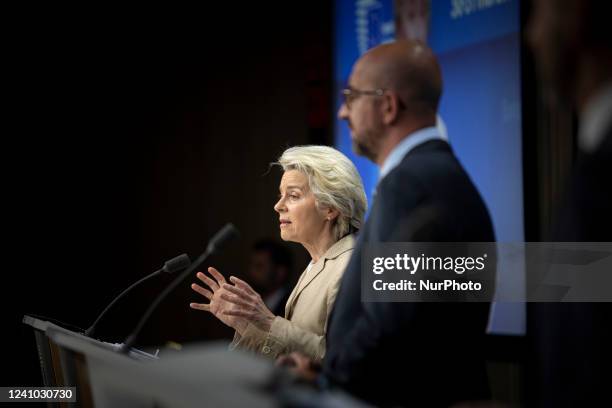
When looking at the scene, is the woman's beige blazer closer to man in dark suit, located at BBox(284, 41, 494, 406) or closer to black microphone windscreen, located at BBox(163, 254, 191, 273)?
black microphone windscreen, located at BBox(163, 254, 191, 273)

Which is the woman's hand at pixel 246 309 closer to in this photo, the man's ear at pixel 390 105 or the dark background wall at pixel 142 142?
the man's ear at pixel 390 105

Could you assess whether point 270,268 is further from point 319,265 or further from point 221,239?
point 221,239

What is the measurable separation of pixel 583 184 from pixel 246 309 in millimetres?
1375

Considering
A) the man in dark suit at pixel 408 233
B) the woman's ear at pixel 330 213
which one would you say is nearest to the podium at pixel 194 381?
the man in dark suit at pixel 408 233

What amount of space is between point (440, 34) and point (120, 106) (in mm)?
3235

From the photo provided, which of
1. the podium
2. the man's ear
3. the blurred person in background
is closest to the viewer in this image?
the podium

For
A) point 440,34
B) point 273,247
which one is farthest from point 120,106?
point 440,34

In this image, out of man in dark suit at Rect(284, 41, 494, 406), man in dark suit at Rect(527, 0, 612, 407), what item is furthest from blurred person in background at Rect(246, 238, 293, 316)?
man in dark suit at Rect(527, 0, 612, 407)

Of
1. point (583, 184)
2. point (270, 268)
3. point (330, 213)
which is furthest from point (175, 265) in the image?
point (270, 268)

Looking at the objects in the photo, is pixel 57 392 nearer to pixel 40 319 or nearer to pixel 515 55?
pixel 40 319

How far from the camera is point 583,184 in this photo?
1.13m

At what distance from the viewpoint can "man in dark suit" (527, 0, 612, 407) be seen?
1113 millimetres

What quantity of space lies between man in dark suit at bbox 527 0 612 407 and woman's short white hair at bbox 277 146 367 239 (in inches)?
55.4

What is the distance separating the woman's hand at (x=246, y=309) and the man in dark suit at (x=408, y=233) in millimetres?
548
